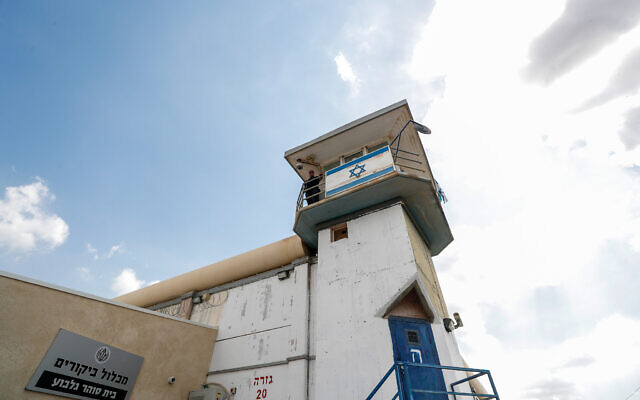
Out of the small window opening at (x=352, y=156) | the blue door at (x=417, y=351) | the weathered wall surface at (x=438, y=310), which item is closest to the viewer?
the blue door at (x=417, y=351)

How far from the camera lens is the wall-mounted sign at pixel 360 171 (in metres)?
8.22

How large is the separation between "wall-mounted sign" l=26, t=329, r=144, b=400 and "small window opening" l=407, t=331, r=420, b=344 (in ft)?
21.1

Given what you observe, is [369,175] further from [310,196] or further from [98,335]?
[98,335]

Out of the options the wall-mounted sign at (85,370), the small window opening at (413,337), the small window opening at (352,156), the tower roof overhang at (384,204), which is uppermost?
the small window opening at (352,156)

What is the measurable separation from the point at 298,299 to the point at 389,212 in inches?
144

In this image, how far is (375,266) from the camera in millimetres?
7172

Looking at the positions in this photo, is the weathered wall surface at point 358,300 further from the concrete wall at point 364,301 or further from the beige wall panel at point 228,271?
the beige wall panel at point 228,271

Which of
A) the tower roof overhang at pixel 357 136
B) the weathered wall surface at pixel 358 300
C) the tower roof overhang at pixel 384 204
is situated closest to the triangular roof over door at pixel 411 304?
the weathered wall surface at pixel 358 300

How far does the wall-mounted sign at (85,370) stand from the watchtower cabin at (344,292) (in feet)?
4.32

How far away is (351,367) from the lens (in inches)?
235

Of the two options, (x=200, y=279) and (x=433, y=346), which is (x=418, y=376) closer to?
(x=433, y=346)

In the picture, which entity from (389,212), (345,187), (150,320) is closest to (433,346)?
(389,212)

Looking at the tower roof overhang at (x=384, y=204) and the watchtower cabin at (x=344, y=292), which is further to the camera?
the tower roof overhang at (x=384, y=204)

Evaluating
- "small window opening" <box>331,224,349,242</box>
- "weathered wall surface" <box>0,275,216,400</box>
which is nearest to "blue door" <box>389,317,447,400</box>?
"small window opening" <box>331,224,349,242</box>
